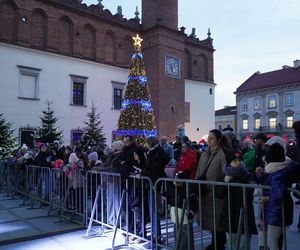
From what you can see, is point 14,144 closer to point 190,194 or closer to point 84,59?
point 84,59

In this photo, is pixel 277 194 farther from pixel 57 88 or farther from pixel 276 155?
pixel 57 88

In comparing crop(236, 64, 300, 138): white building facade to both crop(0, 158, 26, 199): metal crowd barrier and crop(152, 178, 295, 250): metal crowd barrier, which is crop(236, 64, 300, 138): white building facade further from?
crop(152, 178, 295, 250): metal crowd barrier

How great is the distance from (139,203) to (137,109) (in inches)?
554

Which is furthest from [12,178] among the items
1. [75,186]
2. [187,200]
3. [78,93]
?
[78,93]

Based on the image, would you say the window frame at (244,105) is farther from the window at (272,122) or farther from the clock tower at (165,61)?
the clock tower at (165,61)

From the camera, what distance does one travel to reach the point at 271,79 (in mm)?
60781

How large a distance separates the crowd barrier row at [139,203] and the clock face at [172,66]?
2202 centimetres

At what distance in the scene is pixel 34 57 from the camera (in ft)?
85.0

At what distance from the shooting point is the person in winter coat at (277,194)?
385cm

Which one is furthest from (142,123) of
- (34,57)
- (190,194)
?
(190,194)

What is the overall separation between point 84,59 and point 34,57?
4.21 metres

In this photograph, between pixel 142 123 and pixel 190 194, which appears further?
pixel 142 123

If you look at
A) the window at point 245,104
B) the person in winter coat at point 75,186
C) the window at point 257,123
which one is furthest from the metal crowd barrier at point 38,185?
the window at point 245,104

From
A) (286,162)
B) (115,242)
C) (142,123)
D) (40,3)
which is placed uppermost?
(40,3)
